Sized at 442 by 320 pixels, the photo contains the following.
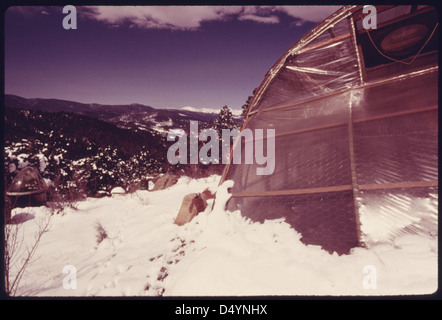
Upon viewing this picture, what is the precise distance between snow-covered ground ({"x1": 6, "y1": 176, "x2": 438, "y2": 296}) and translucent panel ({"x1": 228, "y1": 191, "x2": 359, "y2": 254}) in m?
0.09

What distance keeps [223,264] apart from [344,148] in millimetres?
2146

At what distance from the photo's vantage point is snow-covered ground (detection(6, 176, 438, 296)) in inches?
68.8

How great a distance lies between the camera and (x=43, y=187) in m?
6.48

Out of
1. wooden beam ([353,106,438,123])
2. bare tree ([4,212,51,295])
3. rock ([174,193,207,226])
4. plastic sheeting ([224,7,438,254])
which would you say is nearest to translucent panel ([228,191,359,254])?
plastic sheeting ([224,7,438,254])

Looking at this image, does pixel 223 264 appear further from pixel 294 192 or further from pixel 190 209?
pixel 190 209

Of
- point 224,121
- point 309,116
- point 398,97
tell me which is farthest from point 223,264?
point 224,121

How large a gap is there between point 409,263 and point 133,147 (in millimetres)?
16281

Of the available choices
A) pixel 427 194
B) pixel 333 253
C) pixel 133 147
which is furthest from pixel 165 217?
pixel 133 147

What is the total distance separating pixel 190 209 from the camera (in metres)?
3.78

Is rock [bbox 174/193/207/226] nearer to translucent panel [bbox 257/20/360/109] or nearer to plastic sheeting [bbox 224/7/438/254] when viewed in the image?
plastic sheeting [bbox 224/7/438/254]

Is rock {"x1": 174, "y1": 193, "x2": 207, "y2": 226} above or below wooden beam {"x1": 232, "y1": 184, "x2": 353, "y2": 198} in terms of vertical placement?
below

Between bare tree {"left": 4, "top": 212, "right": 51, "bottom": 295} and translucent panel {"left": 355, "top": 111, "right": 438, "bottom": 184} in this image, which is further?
bare tree {"left": 4, "top": 212, "right": 51, "bottom": 295}
